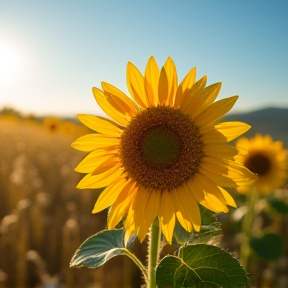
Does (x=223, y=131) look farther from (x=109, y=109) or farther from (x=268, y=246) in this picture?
(x=268, y=246)

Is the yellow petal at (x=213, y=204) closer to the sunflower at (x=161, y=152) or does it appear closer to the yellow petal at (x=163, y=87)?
the sunflower at (x=161, y=152)

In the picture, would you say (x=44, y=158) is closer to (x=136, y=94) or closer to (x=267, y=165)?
(x=267, y=165)

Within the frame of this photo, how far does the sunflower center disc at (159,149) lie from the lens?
56.5 inches

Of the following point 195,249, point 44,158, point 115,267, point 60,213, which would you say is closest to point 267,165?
point 115,267

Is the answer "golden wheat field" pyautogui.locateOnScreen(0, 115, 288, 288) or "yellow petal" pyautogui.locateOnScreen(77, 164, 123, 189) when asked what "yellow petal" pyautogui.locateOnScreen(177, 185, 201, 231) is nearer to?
"yellow petal" pyautogui.locateOnScreen(77, 164, 123, 189)

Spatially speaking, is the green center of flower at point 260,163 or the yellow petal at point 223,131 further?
the green center of flower at point 260,163

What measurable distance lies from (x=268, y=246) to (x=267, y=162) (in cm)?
75

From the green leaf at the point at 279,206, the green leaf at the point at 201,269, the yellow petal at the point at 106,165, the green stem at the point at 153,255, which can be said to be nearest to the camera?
the green leaf at the point at 201,269

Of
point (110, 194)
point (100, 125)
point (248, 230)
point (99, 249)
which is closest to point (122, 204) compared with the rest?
point (110, 194)

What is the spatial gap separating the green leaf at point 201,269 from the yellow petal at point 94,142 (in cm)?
47

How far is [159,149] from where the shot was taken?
4.95 ft

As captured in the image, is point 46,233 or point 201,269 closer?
point 201,269

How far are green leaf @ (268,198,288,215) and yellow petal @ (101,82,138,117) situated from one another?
253cm

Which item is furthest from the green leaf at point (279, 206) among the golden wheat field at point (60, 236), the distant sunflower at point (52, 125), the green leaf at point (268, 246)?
the distant sunflower at point (52, 125)
